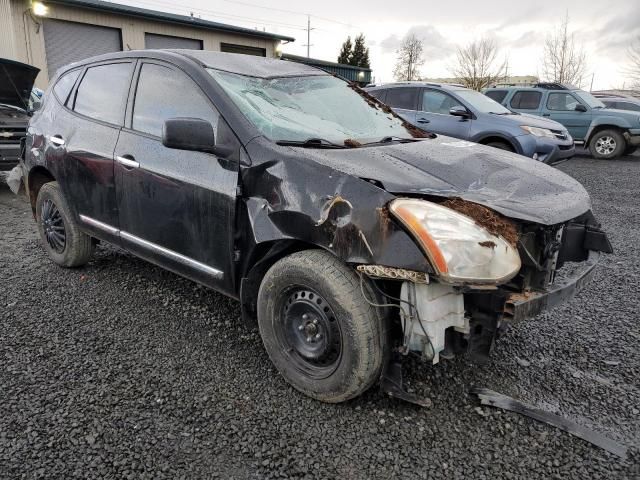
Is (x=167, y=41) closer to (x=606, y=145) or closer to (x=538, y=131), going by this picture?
(x=538, y=131)

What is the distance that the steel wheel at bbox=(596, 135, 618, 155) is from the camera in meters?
12.5

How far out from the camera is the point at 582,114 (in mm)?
12500

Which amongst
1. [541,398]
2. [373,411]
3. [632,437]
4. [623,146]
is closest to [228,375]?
[373,411]

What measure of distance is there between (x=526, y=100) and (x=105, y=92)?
11.9 meters

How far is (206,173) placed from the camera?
2.74 meters

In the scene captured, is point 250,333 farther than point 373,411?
Yes

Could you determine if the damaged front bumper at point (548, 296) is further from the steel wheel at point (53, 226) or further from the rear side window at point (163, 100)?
the steel wheel at point (53, 226)

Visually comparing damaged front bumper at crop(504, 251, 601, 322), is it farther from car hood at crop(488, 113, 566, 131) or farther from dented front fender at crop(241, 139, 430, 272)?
car hood at crop(488, 113, 566, 131)

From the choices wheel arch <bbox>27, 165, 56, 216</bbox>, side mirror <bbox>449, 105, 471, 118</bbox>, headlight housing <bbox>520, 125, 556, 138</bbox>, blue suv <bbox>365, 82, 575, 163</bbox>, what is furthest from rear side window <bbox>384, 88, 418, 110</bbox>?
wheel arch <bbox>27, 165, 56, 216</bbox>

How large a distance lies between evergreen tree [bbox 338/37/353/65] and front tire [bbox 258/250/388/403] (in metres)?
46.0

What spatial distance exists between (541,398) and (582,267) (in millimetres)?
746

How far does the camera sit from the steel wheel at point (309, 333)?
2379mm

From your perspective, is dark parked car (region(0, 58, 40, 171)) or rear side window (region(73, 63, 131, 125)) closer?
rear side window (region(73, 63, 131, 125))

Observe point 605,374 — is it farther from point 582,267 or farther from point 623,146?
point 623,146
